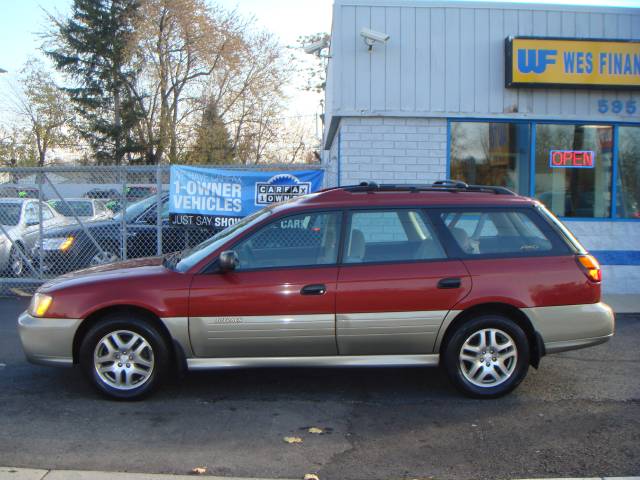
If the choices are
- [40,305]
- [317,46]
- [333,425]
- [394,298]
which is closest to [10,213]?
[317,46]

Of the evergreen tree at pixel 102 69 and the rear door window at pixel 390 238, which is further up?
the evergreen tree at pixel 102 69

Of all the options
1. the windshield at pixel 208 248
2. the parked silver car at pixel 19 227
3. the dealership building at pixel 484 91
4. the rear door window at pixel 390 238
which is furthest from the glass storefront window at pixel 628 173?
the parked silver car at pixel 19 227

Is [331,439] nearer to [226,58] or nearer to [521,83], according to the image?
[521,83]

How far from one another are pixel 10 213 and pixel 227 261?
8322 mm

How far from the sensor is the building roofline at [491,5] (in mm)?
10086

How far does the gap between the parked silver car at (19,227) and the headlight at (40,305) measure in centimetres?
591

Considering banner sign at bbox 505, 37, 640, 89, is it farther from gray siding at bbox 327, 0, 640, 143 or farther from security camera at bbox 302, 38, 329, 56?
security camera at bbox 302, 38, 329, 56

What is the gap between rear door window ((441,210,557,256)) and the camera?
550 centimetres

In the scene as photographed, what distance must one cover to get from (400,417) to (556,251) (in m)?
1.88

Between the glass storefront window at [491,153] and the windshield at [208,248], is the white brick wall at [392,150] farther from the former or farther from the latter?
the windshield at [208,248]

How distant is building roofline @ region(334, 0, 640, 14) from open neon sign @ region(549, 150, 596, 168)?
7.11 ft

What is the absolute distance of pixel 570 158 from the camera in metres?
10.6

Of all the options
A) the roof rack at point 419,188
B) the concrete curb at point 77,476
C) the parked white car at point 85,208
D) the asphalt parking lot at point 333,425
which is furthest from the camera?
the parked white car at point 85,208

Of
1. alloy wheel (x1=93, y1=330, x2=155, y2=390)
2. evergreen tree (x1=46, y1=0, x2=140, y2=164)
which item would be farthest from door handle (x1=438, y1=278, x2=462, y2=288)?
evergreen tree (x1=46, y1=0, x2=140, y2=164)
